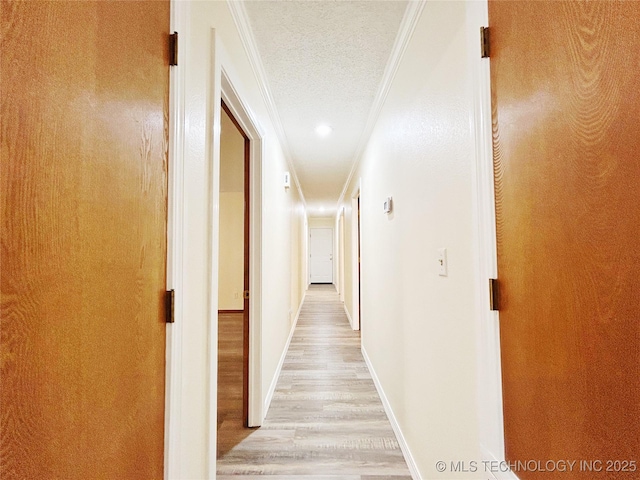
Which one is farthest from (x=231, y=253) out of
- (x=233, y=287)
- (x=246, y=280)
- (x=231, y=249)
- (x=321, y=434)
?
(x=321, y=434)

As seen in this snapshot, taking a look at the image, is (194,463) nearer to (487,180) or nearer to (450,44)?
(487,180)

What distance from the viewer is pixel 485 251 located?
0.90m

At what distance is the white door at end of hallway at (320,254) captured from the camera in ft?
34.8

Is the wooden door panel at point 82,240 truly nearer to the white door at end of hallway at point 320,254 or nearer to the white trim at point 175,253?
the white trim at point 175,253

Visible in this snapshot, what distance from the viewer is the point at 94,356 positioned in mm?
614

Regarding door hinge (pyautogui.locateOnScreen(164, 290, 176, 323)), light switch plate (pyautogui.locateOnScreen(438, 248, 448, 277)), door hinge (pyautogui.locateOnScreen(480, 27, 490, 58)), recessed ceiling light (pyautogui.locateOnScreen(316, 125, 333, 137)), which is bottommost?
door hinge (pyautogui.locateOnScreen(164, 290, 176, 323))

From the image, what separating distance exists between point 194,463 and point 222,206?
4.62m

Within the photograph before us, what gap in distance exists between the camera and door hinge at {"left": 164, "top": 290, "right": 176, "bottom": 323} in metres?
0.89

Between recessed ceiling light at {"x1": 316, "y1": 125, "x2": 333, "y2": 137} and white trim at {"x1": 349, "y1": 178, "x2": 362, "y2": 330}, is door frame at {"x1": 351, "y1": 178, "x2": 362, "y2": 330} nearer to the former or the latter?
white trim at {"x1": 349, "y1": 178, "x2": 362, "y2": 330}

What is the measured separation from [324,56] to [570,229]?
5.72 ft

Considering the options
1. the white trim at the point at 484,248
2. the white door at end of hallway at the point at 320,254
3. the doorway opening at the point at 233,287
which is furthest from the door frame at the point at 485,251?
the white door at end of hallway at the point at 320,254

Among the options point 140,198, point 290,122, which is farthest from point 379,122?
Answer: point 140,198

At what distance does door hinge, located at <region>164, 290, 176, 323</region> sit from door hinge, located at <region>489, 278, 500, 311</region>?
0.95 meters

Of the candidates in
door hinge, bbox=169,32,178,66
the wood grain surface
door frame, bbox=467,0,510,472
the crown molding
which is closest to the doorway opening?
the crown molding
